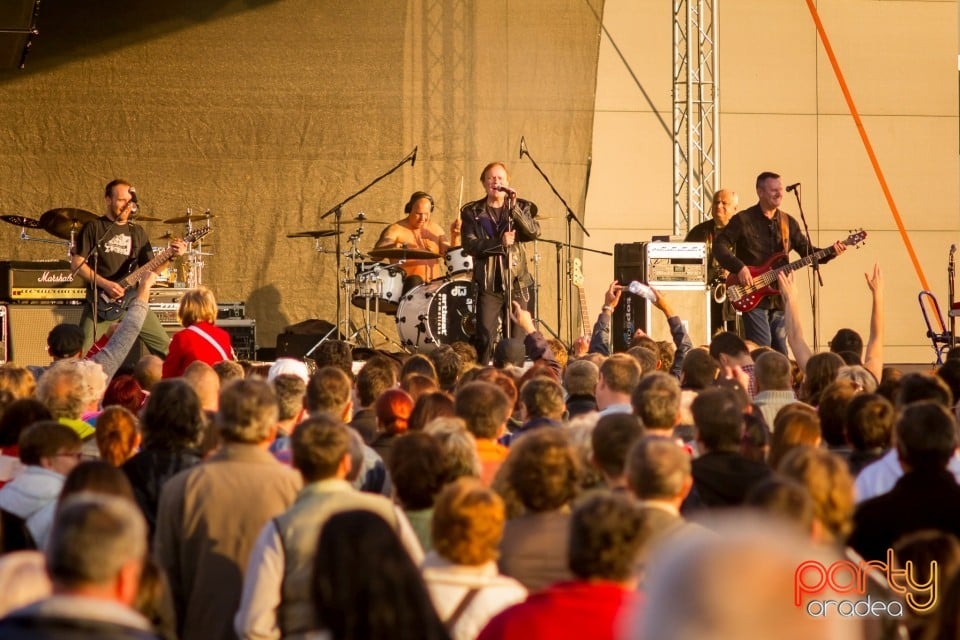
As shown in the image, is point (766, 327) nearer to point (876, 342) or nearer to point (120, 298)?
point (876, 342)

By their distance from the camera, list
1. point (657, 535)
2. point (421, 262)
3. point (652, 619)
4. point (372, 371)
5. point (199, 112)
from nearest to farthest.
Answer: point (652, 619)
point (657, 535)
point (372, 371)
point (421, 262)
point (199, 112)

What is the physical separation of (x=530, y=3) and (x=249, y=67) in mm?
3093

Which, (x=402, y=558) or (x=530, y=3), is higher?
(x=530, y=3)

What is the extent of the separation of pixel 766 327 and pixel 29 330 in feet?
19.7

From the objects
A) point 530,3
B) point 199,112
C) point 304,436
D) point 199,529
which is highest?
point 530,3

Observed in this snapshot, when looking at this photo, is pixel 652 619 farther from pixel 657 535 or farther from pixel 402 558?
pixel 657 535

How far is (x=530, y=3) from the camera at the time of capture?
15.4 m

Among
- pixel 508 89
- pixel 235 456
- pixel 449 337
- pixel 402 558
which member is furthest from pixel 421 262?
pixel 402 558

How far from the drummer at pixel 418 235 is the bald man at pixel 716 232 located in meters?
2.44

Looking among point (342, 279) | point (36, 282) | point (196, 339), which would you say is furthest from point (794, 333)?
point (342, 279)

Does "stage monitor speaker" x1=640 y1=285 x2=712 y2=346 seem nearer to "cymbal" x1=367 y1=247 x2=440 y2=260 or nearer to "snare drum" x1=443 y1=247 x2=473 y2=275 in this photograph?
"snare drum" x1=443 y1=247 x2=473 y2=275

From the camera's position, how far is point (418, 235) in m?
14.1

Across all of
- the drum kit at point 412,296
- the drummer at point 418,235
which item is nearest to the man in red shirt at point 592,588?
the drum kit at point 412,296

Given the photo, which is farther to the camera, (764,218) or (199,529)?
(764,218)
